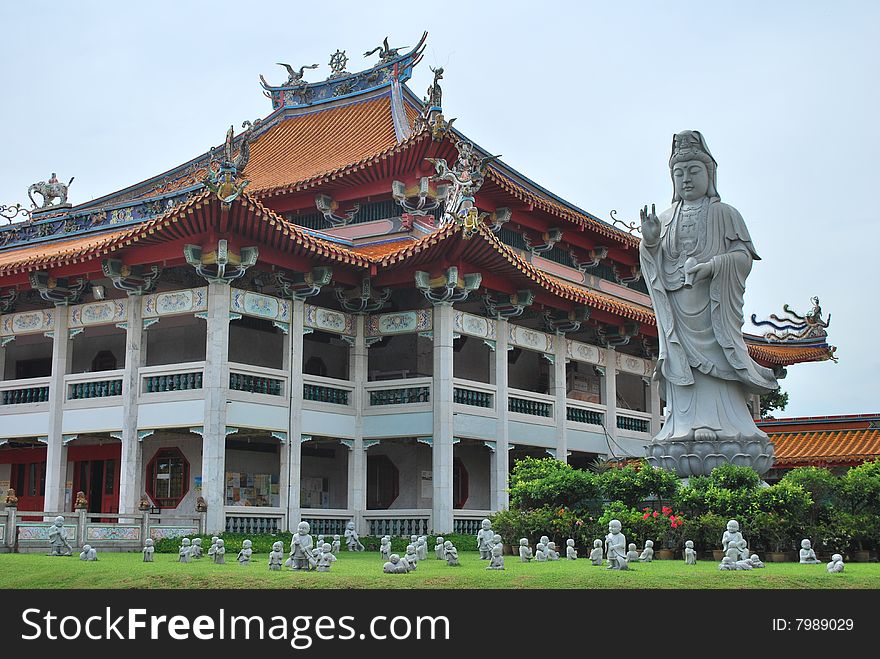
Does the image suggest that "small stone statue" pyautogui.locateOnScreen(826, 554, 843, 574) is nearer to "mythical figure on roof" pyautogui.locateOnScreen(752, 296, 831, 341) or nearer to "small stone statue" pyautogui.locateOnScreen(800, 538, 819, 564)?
"small stone statue" pyautogui.locateOnScreen(800, 538, 819, 564)

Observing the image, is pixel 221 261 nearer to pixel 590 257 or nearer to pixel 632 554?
pixel 632 554

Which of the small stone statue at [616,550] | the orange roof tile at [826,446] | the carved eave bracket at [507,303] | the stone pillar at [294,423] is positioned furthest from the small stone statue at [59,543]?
the orange roof tile at [826,446]

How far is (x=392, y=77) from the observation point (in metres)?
36.6

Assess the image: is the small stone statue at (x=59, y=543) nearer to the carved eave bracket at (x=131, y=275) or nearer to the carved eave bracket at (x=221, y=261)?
the carved eave bracket at (x=221, y=261)

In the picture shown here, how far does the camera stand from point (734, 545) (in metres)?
15.0

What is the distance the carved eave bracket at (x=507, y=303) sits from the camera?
29297 mm

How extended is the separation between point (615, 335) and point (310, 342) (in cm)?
956

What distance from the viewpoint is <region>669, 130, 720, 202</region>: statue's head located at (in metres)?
20.7

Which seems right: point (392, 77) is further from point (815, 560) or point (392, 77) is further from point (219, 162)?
point (815, 560)

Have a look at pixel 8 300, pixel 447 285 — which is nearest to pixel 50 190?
pixel 8 300

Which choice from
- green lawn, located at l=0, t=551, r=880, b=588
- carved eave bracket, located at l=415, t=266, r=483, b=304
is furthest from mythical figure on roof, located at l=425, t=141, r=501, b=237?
green lawn, located at l=0, t=551, r=880, b=588

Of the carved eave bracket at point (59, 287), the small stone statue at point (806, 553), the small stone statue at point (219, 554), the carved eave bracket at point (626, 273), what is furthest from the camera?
the carved eave bracket at point (626, 273)

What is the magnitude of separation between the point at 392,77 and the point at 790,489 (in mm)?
22719

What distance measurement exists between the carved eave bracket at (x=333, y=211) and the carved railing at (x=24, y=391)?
8259mm
